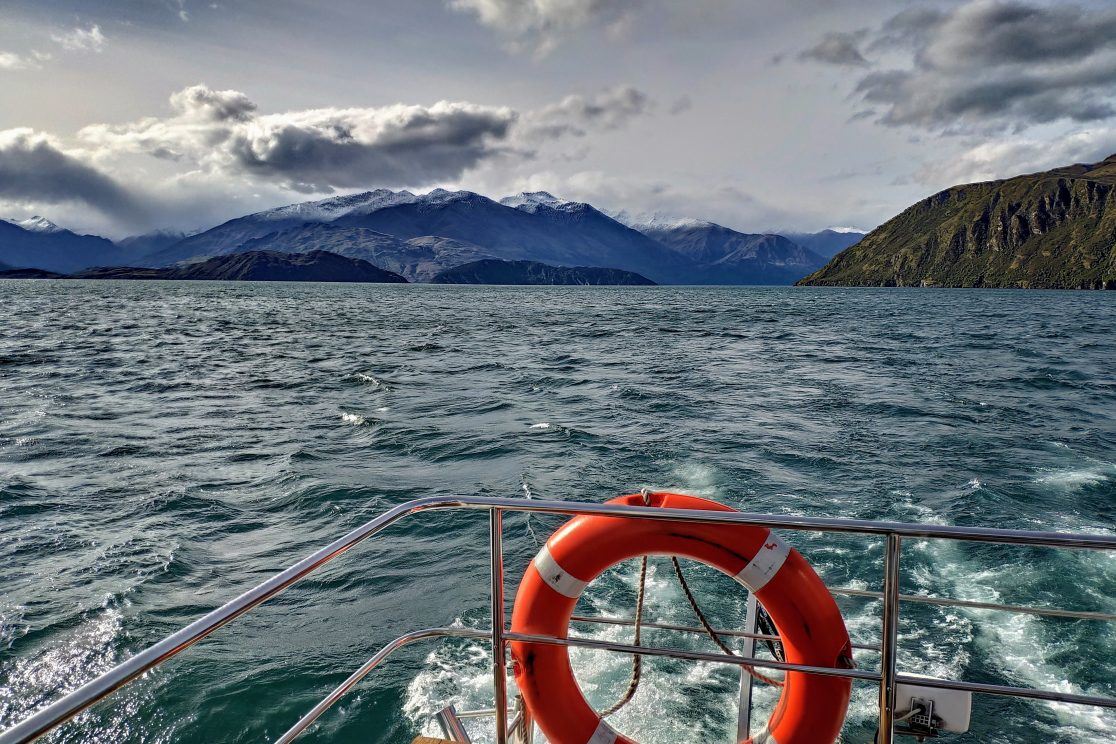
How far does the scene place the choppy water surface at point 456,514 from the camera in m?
5.57

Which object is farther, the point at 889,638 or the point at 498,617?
the point at 498,617

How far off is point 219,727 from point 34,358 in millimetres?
27653

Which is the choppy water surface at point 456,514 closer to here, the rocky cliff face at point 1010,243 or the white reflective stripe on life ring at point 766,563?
the white reflective stripe on life ring at point 766,563

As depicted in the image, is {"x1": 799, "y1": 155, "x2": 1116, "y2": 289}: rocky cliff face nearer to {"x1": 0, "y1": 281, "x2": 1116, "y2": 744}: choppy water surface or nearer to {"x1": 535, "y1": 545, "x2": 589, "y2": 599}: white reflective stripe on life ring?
{"x1": 0, "y1": 281, "x2": 1116, "y2": 744}: choppy water surface

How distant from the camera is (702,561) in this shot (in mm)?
2750

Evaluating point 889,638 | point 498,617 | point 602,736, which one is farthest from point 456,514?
point 889,638

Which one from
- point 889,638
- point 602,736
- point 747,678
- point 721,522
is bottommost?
point 602,736

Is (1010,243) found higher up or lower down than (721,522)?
higher up

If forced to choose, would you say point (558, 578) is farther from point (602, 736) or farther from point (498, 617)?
point (602, 736)

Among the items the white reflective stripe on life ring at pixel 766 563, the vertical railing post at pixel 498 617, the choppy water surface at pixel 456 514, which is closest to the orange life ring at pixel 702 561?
the white reflective stripe on life ring at pixel 766 563

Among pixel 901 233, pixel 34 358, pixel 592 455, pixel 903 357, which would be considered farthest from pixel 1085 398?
pixel 901 233

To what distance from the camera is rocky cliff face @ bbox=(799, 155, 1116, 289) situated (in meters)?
151

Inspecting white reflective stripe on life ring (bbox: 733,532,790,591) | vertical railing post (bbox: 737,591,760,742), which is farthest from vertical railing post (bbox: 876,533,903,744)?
vertical railing post (bbox: 737,591,760,742)

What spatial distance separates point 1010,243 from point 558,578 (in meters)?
208
